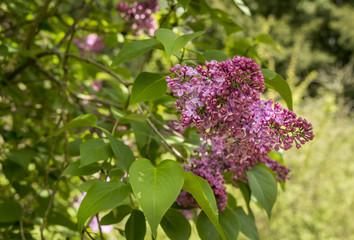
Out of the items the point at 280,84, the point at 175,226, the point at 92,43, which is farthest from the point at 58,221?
the point at 92,43

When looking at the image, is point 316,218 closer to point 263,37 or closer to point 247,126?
point 263,37

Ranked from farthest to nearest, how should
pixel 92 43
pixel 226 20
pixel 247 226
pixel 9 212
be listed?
pixel 92 43
pixel 226 20
pixel 9 212
pixel 247 226

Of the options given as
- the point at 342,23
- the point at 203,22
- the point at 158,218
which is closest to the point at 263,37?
the point at 203,22

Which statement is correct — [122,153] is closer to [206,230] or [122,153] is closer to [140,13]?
[206,230]

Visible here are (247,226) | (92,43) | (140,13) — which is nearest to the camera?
(247,226)

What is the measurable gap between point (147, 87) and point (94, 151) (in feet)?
0.52

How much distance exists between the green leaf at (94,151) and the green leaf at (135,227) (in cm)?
12

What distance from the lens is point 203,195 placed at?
52 cm

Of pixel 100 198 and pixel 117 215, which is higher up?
pixel 100 198

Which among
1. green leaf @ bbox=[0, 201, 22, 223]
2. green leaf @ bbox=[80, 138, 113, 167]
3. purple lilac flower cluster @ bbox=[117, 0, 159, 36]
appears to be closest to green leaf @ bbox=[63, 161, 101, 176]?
green leaf @ bbox=[80, 138, 113, 167]

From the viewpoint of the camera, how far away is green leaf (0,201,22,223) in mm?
929

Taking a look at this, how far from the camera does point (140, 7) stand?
4.49 feet

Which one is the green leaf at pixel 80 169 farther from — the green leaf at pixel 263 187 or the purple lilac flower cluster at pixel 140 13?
the purple lilac flower cluster at pixel 140 13

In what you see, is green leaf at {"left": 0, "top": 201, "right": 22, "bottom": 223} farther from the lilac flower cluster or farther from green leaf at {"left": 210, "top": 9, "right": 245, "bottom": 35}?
the lilac flower cluster
